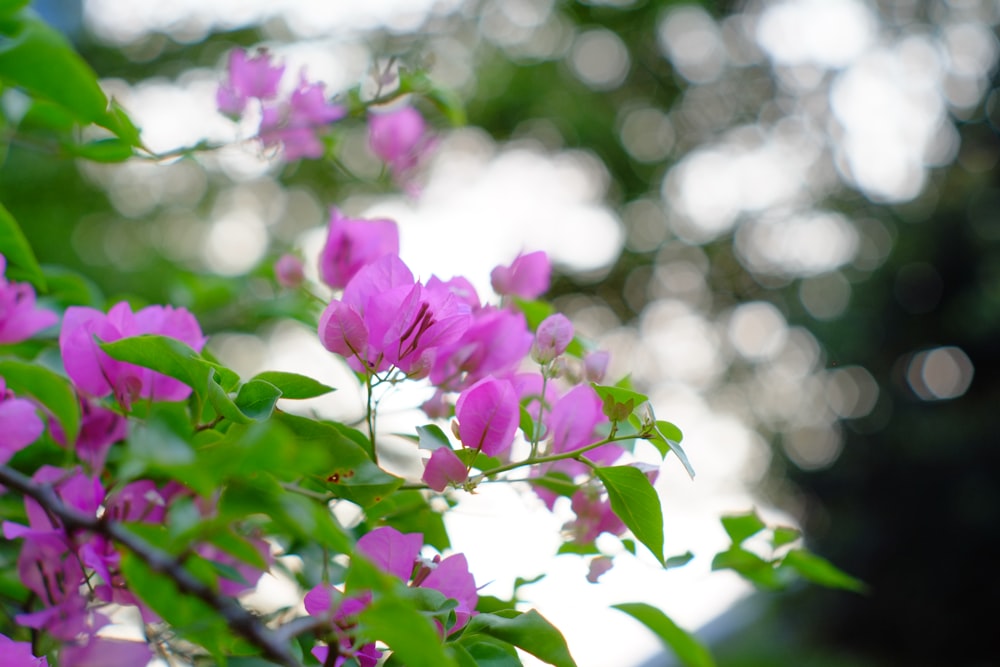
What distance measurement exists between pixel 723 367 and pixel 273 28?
2.65 meters

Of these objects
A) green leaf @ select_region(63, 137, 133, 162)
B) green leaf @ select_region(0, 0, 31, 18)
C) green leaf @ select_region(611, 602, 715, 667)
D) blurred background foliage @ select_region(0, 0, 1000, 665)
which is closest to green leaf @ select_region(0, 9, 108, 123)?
green leaf @ select_region(0, 0, 31, 18)

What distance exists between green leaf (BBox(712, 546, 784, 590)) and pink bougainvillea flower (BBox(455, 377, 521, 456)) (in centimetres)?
15

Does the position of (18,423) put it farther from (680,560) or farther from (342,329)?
(680,560)

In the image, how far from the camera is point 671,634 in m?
0.24

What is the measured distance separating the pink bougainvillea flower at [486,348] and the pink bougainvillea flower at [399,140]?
0.27 metres

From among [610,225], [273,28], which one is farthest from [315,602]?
[610,225]

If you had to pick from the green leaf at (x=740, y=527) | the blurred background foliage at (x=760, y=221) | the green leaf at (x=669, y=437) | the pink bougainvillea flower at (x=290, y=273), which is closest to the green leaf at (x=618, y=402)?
the green leaf at (x=669, y=437)

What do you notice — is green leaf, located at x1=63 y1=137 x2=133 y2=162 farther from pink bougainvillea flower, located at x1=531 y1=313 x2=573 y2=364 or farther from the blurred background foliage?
the blurred background foliage

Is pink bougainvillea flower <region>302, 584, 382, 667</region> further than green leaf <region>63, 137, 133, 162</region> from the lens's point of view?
No

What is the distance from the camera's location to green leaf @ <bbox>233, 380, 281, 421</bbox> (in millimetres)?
246

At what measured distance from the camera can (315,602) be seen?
0.82 ft

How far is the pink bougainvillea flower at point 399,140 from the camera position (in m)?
0.54

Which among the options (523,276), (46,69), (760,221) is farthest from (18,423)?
(760,221)

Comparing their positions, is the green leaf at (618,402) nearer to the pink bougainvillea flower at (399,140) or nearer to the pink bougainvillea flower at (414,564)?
the pink bougainvillea flower at (414,564)
